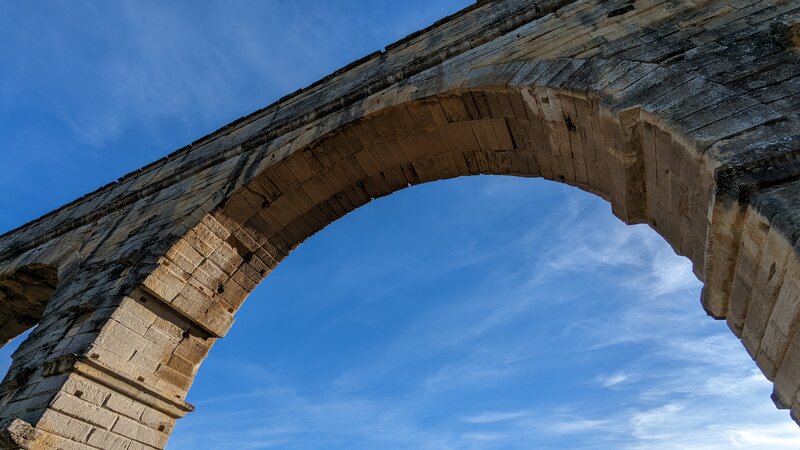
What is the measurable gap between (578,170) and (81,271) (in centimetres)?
557

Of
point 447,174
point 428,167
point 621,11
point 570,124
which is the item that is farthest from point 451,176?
point 621,11

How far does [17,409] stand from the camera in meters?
3.98

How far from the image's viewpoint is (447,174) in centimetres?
527

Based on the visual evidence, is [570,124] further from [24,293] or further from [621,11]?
[24,293]

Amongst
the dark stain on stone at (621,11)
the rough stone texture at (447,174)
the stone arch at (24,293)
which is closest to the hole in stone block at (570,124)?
the rough stone texture at (447,174)

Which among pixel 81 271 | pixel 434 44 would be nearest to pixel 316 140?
pixel 434 44

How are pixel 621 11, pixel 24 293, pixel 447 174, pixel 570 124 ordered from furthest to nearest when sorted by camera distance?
pixel 24 293, pixel 447 174, pixel 621 11, pixel 570 124

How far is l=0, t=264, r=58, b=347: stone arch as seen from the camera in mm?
7062

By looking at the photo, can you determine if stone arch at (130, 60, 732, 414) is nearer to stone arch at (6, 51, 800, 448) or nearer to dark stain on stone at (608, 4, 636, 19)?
stone arch at (6, 51, 800, 448)

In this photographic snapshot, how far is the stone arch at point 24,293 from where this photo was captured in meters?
7.06

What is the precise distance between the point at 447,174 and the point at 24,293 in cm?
661

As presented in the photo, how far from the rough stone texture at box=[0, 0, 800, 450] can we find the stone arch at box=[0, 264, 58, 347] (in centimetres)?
4

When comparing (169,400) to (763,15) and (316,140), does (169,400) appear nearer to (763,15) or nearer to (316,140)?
(316,140)

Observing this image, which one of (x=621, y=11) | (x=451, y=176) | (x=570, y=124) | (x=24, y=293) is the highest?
(x=621, y=11)
